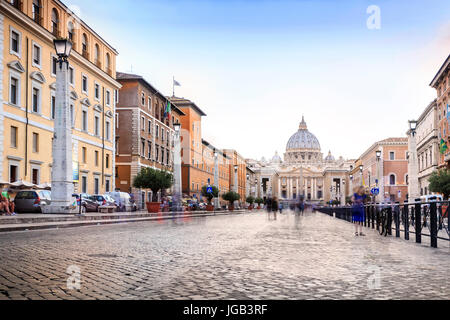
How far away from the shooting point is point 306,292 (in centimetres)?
514

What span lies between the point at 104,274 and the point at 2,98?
24210 millimetres

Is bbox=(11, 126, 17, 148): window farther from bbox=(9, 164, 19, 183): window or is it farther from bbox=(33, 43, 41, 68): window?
bbox=(33, 43, 41, 68): window

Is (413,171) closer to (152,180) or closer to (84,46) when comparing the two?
(152,180)

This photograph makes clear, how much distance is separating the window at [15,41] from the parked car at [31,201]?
8.43 m

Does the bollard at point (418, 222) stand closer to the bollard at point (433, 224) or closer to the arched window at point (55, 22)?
the bollard at point (433, 224)

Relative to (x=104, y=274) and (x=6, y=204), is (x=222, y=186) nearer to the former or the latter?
(x=6, y=204)

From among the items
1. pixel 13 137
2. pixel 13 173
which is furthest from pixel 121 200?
pixel 13 137

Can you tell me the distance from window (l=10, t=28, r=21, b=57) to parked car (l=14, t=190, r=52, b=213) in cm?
843

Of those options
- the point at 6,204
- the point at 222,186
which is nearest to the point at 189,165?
the point at 222,186

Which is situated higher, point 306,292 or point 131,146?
point 131,146

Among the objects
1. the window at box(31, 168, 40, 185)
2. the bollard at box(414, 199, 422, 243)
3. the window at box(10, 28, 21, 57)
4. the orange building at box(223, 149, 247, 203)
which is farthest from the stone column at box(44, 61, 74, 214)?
the orange building at box(223, 149, 247, 203)

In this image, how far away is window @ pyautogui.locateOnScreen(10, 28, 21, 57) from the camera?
93.7 feet

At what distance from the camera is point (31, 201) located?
83.1 feet

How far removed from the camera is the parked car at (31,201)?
82.7 ft
